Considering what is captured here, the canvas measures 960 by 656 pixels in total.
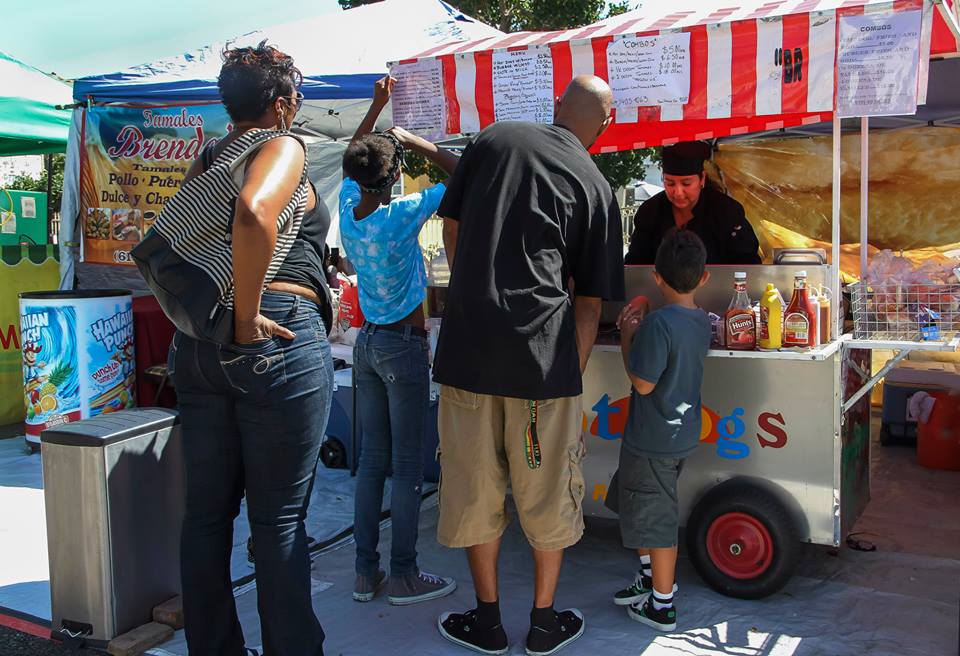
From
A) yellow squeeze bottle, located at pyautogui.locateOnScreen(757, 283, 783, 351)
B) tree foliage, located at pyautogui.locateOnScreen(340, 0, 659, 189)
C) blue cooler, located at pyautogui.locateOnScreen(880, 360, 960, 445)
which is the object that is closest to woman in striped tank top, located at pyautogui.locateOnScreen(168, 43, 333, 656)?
yellow squeeze bottle, located at pyautogui.locateOnScreen(757, 283, 783, 351)

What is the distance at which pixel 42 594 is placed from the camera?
3.53 m

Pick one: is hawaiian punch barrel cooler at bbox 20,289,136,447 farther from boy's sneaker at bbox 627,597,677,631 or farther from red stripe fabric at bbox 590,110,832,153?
boy's sneaker at bbox 627,597,677,631

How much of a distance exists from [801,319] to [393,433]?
162 cm

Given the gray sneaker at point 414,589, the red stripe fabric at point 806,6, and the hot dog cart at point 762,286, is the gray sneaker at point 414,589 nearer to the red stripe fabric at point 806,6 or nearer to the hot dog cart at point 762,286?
the hot dog cart at point 762,286

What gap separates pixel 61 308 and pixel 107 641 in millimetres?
3017

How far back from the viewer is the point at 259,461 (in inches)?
94.2

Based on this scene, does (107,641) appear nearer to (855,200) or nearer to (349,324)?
(349,324)

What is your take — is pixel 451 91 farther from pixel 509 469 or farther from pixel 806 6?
pixel 509 469

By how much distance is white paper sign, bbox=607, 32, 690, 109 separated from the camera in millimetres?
3213

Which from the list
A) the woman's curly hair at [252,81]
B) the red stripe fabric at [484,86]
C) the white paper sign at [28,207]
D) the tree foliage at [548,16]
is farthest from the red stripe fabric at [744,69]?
the white paper sign at [28,207]

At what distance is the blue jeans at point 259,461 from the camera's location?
7.75 feet

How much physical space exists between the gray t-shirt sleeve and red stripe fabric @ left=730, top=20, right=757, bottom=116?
90cm

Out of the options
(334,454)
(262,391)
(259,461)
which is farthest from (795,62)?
(334,454)

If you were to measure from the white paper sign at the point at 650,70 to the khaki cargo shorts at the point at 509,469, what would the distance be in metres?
1.32
